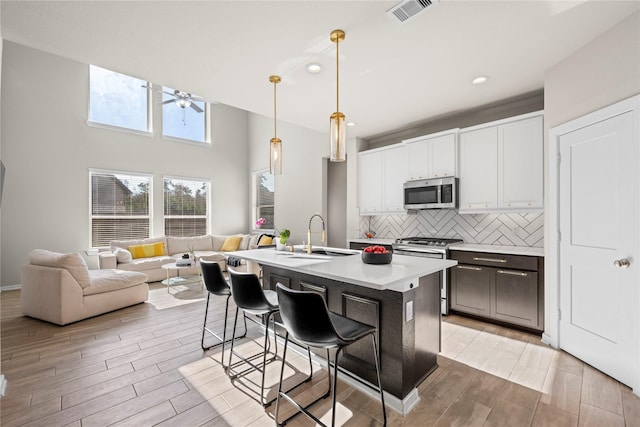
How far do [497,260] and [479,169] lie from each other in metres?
1.23

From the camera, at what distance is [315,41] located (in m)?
2.42

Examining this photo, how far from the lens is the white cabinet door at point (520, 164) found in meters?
3.25

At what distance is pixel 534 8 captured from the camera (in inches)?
80.7

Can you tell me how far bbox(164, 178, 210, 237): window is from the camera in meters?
7.19

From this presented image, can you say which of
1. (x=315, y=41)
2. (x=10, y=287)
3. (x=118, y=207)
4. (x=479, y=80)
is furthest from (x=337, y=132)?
(x=10, y=287)

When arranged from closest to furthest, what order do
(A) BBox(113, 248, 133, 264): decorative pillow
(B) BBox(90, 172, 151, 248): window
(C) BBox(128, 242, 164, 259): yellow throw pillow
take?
(A) BBox(113, 248, 133, 264): decorative pillow → (C) BBox(128, 242, 164, 259): yellow throw pillow → (B) BBox(90, 172, 151, 248): window

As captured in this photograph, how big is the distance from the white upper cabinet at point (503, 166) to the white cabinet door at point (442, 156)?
12 cm

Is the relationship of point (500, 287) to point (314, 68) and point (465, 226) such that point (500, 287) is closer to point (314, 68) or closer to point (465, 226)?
point (465, 226)

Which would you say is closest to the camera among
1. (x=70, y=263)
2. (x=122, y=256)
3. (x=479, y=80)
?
(x=479, y=80)

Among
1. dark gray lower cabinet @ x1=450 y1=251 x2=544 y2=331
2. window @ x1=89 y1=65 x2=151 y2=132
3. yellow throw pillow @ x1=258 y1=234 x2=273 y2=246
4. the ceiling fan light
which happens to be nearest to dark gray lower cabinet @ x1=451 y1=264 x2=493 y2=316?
dark gray lower cabinet @ x1=450 y1=251 x2=544 y2=331

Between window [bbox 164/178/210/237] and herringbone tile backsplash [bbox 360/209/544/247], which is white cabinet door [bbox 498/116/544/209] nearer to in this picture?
herringbone tile backsplash [bbox 360/209/544/247]

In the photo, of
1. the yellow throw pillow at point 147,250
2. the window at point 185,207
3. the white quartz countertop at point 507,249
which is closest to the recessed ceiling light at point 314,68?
the white quartz countertop at point 507,249

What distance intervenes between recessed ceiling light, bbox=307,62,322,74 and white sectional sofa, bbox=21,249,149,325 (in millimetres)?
3675

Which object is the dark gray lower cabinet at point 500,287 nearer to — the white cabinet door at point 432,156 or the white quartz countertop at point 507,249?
the white quartz countertop at point 507,249
